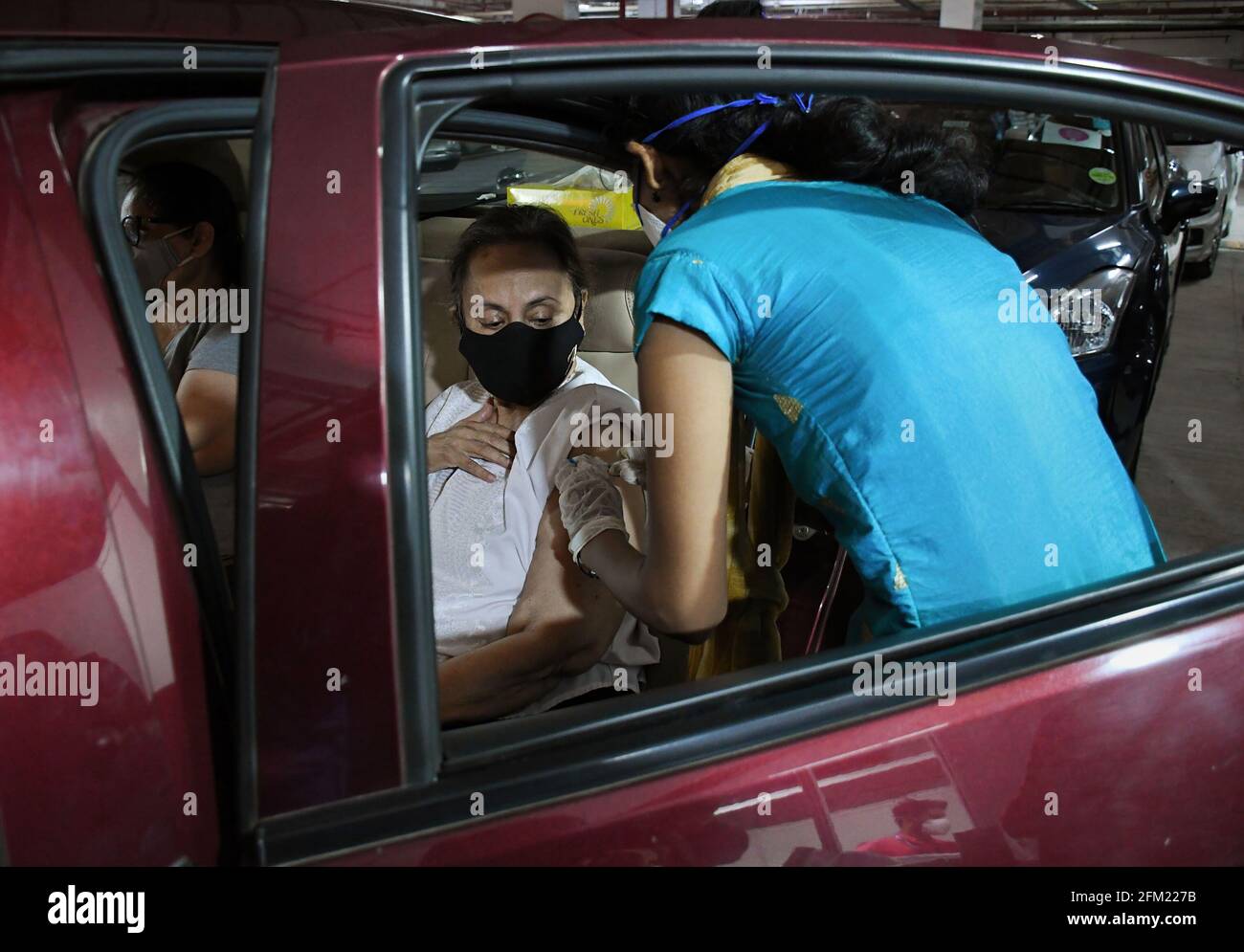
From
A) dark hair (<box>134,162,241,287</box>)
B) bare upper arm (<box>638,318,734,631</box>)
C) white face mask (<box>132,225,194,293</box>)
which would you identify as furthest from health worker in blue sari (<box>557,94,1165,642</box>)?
white face mask (<box>132,225,194,293</box>)

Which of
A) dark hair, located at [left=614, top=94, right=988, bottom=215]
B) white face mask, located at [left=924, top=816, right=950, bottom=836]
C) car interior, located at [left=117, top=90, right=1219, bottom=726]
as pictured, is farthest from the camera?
car interior, located at [left=117, top=90, right=1219, bottom=726]

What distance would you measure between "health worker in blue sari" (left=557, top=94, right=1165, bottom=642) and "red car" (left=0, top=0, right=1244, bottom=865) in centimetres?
17

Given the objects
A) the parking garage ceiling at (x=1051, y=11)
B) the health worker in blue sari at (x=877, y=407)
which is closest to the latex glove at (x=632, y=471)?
the health worker in blue sari at (x=877, y=407)

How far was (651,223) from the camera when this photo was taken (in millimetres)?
1554

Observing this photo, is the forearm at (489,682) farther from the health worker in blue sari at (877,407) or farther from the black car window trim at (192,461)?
the black car window trim at (192,461)

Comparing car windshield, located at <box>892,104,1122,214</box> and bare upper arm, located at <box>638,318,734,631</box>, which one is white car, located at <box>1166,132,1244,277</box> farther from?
bare upper arm, located at <box>638,318,734,631</box>

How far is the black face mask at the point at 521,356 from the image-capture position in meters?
1.89

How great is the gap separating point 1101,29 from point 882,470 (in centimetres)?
2171

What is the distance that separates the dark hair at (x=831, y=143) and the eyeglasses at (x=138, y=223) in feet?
3.21

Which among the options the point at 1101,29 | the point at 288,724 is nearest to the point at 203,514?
the point at 288,724

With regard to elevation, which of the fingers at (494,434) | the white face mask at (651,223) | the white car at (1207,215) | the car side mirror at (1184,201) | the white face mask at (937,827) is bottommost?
the white face mask at (937,827)

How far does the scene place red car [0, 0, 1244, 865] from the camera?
0.88m

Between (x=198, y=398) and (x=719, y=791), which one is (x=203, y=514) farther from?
(x=198, y=398)

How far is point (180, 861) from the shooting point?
0.91 metres
